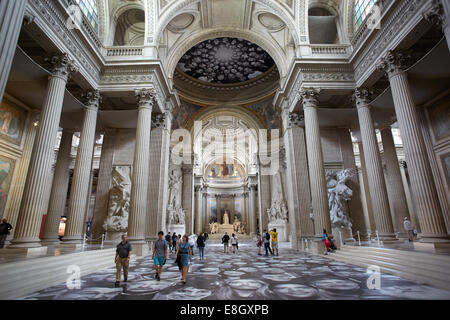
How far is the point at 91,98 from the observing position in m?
10.9

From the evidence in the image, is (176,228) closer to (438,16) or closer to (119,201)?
(119,201)

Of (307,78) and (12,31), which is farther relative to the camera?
(307,78)

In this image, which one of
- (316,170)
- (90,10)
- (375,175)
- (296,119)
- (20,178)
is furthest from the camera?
(296,119)

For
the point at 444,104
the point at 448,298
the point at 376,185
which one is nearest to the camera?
the point at 448,298

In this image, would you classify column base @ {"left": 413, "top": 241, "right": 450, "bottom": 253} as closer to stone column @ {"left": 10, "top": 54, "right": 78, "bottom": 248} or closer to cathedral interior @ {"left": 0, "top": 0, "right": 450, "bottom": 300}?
cathedral interior @ {"left": 0, "top": 0, "right": 450, "bottom": 300}

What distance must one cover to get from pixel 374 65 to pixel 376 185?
4.83 meters

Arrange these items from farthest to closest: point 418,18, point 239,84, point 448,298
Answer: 1. point 239,84
2. point 418,18
3. point 448,298

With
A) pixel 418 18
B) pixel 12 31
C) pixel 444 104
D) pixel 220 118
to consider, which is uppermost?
pixel 220 118

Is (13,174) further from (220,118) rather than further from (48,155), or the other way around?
(220,118)

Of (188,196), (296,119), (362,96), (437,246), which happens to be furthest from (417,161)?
(188,196)

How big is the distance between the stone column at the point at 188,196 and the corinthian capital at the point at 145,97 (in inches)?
562

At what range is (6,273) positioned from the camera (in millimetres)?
4223

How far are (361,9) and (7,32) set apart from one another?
13515mm
